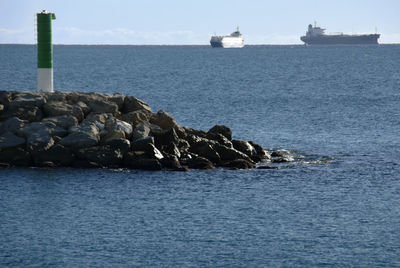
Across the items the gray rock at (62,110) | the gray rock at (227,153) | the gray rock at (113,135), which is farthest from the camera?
the gray rock at (62,110)

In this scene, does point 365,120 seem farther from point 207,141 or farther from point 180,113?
point 207,141

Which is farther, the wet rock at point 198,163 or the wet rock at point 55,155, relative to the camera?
the wet rock at point 198,163

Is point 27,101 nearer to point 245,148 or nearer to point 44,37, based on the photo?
point 44,37

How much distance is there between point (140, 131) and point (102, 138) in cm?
152

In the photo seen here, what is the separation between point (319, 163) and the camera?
102 feet

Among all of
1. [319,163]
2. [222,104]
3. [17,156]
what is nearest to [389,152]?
[319,163]

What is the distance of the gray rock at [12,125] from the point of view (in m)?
29.5

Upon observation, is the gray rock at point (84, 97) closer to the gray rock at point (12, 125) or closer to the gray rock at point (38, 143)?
the gray rock at point (12, 125)

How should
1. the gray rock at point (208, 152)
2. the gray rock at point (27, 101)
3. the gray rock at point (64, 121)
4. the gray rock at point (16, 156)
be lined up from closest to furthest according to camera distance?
the gray rock at point (16, 156) → the gray rock at point (64, 121) → the gray rock at point (208, 152) → the gray rock at point (27, 101)

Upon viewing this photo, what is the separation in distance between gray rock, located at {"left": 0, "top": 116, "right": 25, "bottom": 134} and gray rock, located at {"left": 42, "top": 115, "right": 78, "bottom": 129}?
928 mm

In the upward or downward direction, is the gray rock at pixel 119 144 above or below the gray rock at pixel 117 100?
below

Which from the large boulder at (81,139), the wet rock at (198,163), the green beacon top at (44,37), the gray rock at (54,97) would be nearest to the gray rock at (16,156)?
the large boulder at (81,139)

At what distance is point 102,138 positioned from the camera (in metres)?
29.3

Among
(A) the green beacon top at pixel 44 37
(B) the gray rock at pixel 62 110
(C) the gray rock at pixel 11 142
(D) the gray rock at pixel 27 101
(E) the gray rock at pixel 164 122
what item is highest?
(A) the green beacon top at pixel 44 37
